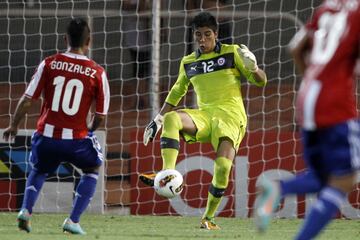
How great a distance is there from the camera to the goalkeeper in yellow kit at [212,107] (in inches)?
355

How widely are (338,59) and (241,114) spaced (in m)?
4.28

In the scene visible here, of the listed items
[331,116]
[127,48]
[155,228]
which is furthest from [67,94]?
[127,48]

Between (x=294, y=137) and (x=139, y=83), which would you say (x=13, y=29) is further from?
(x=294, y=137)

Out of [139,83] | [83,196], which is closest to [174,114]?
[83,196]

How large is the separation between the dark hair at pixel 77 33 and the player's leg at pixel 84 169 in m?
0.73

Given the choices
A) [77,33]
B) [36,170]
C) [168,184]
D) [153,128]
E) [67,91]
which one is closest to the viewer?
[77,33]

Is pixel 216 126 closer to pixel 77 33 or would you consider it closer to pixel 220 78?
pixel 220 78

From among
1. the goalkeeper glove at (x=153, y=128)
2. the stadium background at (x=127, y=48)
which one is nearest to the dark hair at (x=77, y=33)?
the goalkeeper glove at (x=153, y=128)

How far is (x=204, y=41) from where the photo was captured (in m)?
9.28

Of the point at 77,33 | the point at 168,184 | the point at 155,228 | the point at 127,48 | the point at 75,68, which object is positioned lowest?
the point at 155,228

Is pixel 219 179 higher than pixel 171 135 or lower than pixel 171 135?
lower

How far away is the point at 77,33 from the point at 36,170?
1114 mm

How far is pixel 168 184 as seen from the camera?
853 centimetres

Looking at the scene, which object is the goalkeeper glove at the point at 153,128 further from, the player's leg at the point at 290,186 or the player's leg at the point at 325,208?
the player's leg at the point at 325,208
